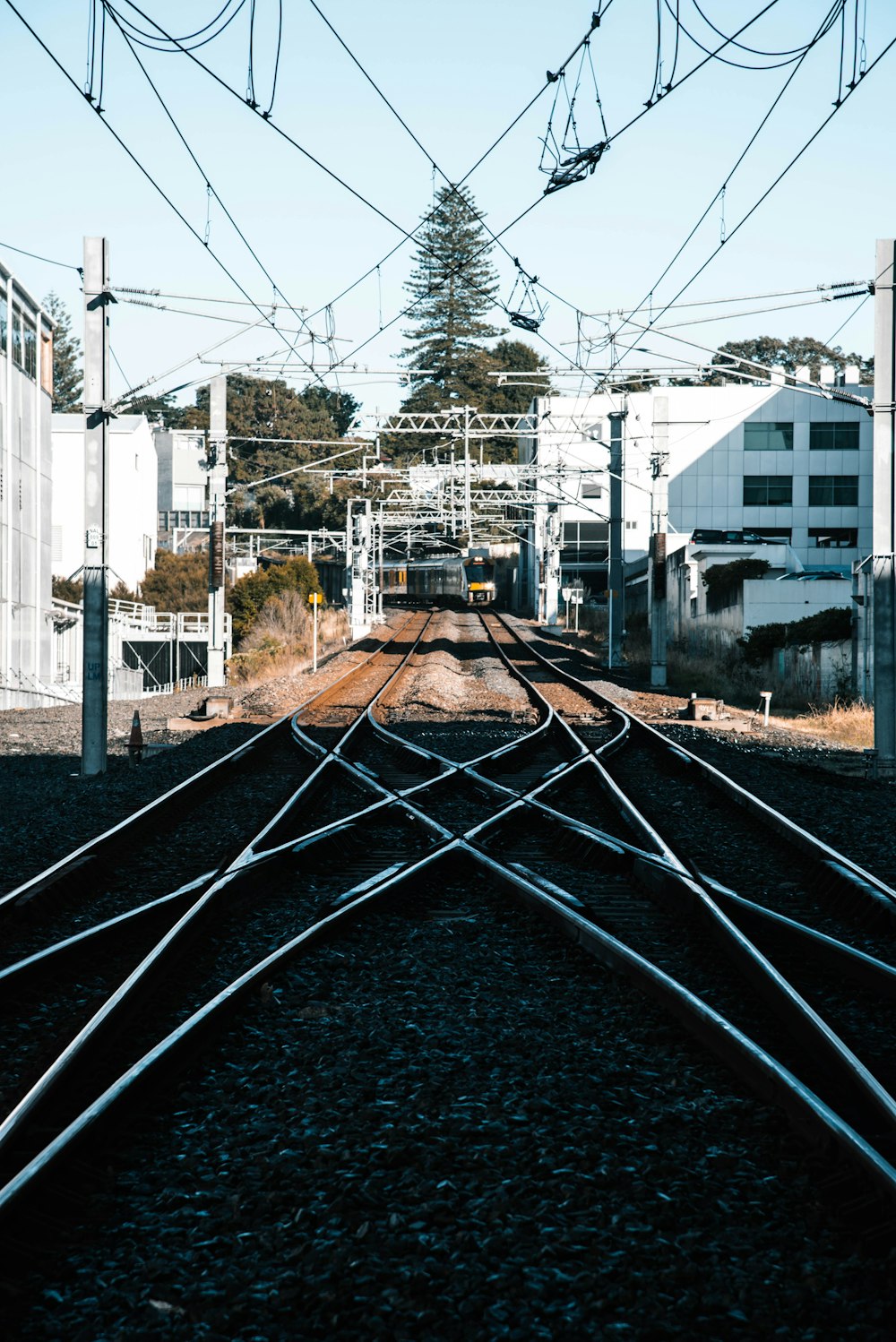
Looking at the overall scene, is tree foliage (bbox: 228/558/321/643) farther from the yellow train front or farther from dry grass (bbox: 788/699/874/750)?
the yellow train front

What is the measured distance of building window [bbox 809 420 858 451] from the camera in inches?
2798

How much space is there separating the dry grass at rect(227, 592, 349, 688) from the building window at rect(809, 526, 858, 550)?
87.7 ft

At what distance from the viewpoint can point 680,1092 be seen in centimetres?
496

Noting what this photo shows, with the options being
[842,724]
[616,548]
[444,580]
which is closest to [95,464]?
[842,724]

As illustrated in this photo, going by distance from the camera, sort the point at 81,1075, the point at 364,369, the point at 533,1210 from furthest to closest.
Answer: the point at 364,369 → the point at 81,1075 → the point at 533,1210

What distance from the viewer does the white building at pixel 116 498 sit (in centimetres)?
6016

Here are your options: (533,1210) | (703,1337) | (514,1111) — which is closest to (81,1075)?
(514,1111)

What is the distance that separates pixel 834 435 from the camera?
7112 cm

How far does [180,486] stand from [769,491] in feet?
137

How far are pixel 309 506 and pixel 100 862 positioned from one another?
289 ft

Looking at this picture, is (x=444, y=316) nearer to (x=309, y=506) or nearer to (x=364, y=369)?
(x=309, y=506)

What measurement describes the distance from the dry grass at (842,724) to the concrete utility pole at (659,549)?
5.45 m

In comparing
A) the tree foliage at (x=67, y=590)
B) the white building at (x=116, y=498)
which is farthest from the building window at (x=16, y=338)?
the tree foliage at (x=67, y=590)

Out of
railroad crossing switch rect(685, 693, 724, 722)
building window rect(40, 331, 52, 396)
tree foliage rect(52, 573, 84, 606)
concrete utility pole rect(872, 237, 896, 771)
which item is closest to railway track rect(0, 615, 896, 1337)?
concrete utility pole rect(872, 237, 896, 771)
